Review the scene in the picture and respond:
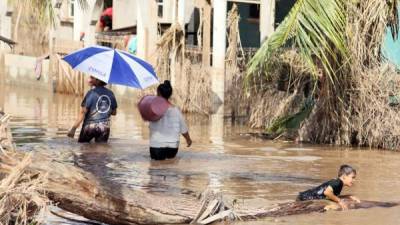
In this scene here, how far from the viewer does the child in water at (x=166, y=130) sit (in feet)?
47.2

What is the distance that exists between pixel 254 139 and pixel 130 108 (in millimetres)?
6999

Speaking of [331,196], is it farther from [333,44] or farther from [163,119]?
[333,44]

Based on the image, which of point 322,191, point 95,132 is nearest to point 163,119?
point 95,132

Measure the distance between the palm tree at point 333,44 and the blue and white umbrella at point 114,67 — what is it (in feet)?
5.26

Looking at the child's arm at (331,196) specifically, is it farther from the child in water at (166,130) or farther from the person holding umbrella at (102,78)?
the person holding umbrella at (102,78)

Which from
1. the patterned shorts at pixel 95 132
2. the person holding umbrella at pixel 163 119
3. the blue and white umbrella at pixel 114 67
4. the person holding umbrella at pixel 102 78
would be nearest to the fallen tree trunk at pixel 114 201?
the person holding umbrella at pixel 163 119

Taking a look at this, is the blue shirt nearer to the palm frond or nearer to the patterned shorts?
the patterned shorts

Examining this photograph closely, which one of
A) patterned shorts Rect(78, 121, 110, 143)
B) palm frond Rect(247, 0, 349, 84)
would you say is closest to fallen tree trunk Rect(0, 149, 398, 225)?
palm frond Rect(247, 0, 349, 84)

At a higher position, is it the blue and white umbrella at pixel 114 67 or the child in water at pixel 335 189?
the blue and white umbrella at pixel 114 67

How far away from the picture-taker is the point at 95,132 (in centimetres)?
1587

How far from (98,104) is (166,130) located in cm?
155

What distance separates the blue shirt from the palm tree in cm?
220

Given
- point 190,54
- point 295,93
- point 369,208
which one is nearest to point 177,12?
point 190,54

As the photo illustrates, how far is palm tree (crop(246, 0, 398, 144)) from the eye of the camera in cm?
1462
